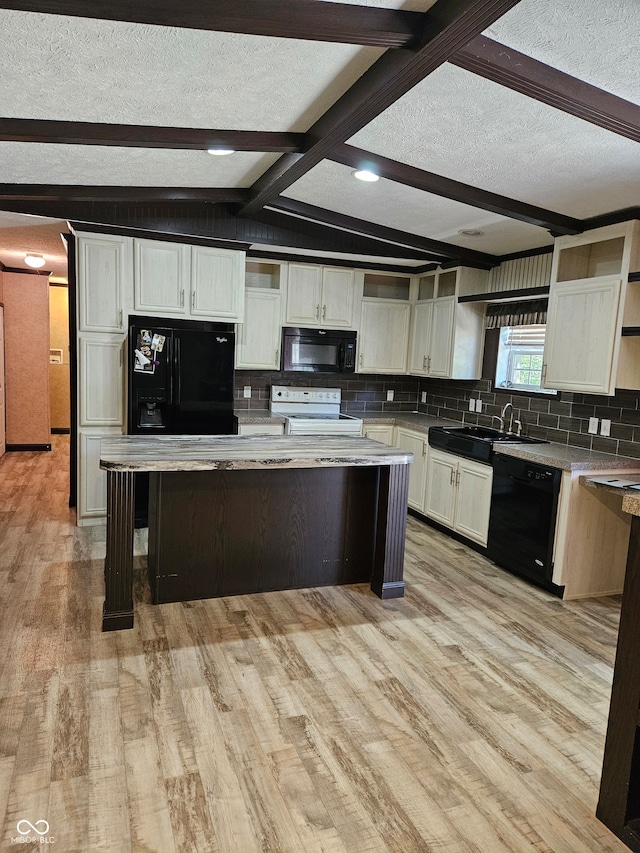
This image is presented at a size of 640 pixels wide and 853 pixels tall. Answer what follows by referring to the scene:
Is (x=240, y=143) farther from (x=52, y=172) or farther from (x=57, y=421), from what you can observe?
(x=57, y=421)

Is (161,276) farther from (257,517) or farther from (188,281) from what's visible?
(257,517)

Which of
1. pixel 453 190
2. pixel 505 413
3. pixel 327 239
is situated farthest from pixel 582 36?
pixel 505 413

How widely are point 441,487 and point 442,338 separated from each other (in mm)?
1389

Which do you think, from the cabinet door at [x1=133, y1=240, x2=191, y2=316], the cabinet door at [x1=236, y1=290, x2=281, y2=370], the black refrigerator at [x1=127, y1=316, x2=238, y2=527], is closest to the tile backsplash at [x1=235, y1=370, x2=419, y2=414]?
the cabinet door at [x1=236, y1=290, x2=281, y2=370]

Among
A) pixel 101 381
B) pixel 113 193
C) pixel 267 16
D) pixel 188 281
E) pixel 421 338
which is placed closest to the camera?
pixel 267 16

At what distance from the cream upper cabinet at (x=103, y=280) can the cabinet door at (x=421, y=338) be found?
8.88 feet

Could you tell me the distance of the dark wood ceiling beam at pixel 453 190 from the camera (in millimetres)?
2898

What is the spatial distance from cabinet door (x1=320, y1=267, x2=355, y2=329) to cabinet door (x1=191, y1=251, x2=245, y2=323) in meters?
0.89

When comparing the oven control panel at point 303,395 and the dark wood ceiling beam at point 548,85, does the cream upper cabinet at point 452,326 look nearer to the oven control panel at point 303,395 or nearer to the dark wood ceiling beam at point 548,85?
the oven control panel at point 303,395

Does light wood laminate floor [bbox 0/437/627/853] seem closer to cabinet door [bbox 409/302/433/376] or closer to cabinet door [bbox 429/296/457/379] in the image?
cabinet door [bbox 429/296/457/379]

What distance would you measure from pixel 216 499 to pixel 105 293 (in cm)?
210

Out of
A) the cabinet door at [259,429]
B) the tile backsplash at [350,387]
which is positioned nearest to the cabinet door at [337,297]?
the tile backsplash at [350,387]

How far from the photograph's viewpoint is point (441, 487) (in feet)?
15.4

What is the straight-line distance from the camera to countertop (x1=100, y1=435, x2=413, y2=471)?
2.78m
